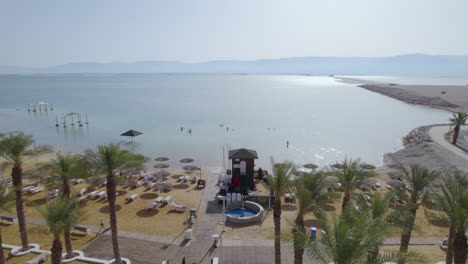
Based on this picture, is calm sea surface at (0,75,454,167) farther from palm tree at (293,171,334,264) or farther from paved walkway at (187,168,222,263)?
palm tree at (293,171,334,264)

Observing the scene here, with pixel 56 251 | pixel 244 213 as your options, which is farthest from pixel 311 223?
pixel 56 251

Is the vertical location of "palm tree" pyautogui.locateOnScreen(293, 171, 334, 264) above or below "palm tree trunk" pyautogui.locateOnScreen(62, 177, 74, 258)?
above

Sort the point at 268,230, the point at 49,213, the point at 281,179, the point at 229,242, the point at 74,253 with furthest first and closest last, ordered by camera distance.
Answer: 1. the point at 268,230
2. the point at 229,242
3. the point at 74,253
4. the point at 281,179
5. the point at 49,213

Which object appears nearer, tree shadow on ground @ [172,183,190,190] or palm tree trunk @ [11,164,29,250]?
palm tree trunk @ [11,164,29,250]

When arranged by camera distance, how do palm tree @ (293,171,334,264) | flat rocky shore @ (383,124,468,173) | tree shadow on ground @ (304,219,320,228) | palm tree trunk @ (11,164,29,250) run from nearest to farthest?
palm tree @ (293,171,334,264)
palm tree trunk @ (11,164,29,250)
tree shadow on ground @ (304,219,320,228)
flat rocky shore @ (383,124,468,173)

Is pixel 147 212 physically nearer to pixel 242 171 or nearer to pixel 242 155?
pixel 242 171

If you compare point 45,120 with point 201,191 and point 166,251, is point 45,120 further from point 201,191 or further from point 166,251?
point 166,251

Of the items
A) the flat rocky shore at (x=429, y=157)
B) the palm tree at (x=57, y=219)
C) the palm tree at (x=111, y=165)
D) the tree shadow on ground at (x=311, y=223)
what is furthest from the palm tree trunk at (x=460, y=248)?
the flat rocky shore at (x=429, y=157)

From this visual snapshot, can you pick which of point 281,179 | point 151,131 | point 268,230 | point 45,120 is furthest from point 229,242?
point 45,120

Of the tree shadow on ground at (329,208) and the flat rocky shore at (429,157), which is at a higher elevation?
the flat rocky shore at (429,157)

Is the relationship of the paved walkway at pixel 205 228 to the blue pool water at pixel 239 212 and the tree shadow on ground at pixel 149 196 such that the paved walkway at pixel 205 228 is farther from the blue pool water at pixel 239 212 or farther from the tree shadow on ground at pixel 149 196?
the tree shadow on ground at pixel 149 196

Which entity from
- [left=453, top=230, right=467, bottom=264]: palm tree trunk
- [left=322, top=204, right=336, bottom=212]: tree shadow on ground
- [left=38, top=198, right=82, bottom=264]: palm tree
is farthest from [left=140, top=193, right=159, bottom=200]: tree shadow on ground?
[left=453, top=230, right=467, bottom=264]: palm tree trunk
